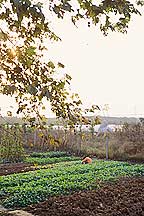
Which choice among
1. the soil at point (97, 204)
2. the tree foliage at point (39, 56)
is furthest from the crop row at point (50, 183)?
the tree foliage at point (39, 56)

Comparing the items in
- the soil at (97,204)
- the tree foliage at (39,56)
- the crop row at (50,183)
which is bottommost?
the soil at (97,204)

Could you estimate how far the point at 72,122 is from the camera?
3502mm

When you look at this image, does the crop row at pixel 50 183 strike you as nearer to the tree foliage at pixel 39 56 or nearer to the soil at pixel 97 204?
the soil at pixel 97 204

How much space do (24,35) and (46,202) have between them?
4.86 meters

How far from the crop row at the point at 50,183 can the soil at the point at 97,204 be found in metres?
0.38

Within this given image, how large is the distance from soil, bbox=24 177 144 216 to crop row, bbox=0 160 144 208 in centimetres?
38

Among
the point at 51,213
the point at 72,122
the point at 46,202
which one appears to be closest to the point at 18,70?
the point at 72,122

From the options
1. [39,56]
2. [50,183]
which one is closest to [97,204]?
[50,183]

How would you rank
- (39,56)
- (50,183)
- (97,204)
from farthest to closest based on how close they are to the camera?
1. (50,183)
2. (97,204)
3. (39,56)

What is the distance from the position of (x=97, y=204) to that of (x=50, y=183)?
2.11 metres

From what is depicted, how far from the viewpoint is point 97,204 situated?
7848 mm

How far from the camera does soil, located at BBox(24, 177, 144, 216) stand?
7.29 metres

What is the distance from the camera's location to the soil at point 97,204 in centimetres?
729

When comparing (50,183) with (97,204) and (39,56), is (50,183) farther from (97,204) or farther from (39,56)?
(39,56)
